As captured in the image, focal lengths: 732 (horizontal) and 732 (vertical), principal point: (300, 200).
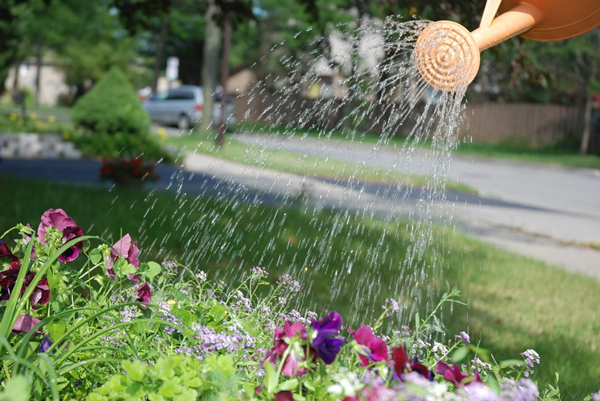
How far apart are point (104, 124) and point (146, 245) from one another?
856 cm

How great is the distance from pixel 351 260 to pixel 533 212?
5.70 m

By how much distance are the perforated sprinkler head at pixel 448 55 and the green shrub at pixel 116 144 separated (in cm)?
1095

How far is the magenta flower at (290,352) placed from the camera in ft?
4.89

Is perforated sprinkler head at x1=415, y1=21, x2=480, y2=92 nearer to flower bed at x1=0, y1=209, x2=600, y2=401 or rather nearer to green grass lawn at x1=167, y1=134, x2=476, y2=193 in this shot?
flower bed at x1=0, y1=209, x2=600, y2=401

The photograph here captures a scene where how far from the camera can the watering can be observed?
207 centimetres

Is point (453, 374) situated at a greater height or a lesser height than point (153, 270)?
greater

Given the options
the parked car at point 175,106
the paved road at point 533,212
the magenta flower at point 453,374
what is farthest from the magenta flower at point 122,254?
the parked car at point 175,106

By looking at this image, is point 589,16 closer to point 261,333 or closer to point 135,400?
point 261,333

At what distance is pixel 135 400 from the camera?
1.43 meters

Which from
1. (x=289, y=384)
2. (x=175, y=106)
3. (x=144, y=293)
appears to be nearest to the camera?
(x=289, y=384)

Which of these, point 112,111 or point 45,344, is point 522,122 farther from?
point 45,344

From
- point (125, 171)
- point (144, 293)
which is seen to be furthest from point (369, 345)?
point (125, 171)

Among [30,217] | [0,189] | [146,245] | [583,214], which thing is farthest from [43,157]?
[583,214]

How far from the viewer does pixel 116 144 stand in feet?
43.2
